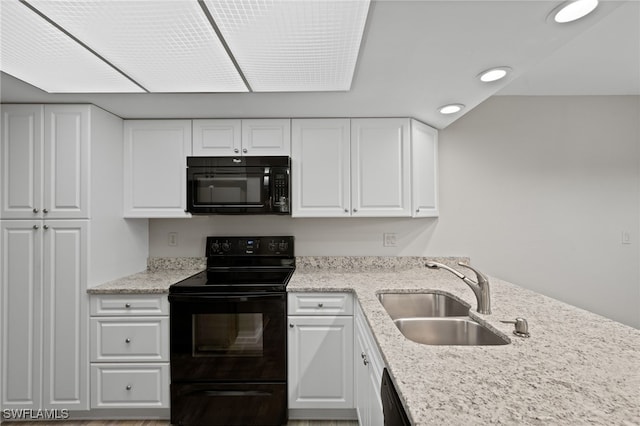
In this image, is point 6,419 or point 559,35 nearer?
point 559,35

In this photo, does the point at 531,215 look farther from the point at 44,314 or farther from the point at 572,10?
the point at 44,314

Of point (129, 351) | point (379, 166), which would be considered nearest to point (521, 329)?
point (379, 166)

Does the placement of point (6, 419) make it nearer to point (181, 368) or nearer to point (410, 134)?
point (181, 368)

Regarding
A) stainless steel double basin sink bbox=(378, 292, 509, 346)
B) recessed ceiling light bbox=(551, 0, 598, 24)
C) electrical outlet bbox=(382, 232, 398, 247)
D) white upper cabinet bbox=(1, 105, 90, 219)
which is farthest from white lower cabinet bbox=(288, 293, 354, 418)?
recessed ceiling light bbox=(551, 0, 598, 24)

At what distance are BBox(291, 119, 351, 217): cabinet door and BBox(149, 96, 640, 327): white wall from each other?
309mm

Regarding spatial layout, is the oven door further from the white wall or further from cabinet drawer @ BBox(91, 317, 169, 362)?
the white wall

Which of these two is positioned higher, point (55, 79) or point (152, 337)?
point (55, 79)

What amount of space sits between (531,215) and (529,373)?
2.30 metres

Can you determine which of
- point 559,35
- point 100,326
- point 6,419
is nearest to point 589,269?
point 559,35

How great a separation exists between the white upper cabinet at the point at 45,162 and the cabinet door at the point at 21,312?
0.14m

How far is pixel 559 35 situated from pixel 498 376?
4.49ft

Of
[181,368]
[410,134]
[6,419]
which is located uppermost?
[410,134]

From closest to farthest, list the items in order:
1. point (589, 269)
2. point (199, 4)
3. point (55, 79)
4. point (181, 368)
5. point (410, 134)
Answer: point (199, 4)
point (55, 79)
point (181, 368)
point (410, 134)
point (589, 269)

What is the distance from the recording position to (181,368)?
2129mm
